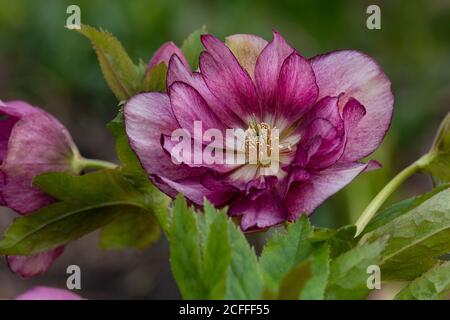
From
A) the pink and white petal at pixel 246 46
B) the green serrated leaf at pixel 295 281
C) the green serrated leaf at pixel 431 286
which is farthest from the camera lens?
the pink and white petal at pixel 246 46

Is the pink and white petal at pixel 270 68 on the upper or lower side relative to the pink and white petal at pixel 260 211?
upper

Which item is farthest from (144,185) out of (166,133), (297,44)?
(297,44)

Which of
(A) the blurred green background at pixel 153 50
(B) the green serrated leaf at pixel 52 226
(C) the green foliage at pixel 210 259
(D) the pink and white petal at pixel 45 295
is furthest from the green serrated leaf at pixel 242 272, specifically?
(A) the blurred green background at pixel 153 50

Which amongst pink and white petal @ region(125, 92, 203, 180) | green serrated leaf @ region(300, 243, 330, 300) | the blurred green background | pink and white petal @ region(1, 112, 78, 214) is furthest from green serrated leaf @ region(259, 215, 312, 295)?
the blurred green background

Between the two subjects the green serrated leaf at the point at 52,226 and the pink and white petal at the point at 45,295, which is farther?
the green serrated leaf at the point at 52,226

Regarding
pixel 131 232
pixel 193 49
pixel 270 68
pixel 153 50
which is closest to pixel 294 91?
pixel 270 68

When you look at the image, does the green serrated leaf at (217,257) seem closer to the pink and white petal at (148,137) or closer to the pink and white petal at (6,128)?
the pink and white petal at (148,137)

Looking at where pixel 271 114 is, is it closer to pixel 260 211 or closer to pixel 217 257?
pixel 260 211
